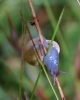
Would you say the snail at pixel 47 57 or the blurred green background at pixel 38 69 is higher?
the snail at pixel 47 57

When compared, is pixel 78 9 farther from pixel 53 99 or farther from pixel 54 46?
pixel 54 46

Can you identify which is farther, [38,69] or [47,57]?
[38,69]

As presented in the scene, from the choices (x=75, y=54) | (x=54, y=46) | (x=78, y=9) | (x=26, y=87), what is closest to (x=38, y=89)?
(x=26, y=87)

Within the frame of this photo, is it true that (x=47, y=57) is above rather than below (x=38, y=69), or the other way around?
above

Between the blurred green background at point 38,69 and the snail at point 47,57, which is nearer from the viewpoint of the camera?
the snail at point 47,57

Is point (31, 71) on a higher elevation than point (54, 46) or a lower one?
lower

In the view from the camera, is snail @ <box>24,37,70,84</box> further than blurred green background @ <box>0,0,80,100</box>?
No

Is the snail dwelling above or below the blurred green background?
above

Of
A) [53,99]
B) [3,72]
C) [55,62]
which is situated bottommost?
[53,99]
